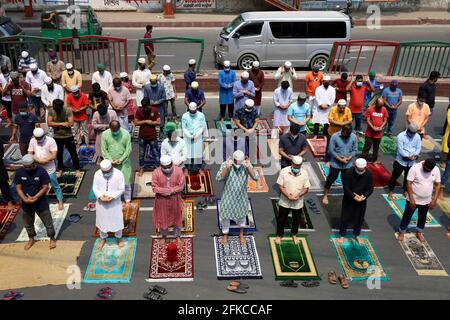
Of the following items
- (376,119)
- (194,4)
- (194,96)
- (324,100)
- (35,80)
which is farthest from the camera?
(194,4)

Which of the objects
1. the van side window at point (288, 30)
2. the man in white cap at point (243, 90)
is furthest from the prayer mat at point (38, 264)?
the van side window at point (288, 30)

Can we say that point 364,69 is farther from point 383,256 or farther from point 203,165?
point 383,256

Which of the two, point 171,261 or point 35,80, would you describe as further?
point 35,80

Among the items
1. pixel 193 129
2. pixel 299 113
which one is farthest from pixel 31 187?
pixel 299 113

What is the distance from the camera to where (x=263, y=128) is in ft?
39.9

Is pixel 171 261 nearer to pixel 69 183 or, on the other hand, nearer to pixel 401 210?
pixel 69 183

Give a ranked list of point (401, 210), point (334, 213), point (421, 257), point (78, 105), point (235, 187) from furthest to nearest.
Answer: point (78, 105), point (401, 210), point (334, 213), point (421, 257), point (235, 187)

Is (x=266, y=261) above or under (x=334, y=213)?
under

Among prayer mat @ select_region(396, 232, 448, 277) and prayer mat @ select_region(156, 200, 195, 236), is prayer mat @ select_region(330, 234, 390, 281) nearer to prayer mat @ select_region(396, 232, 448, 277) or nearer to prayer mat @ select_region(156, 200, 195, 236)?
prayer mat @ select_region(396, 232, 448, 277)

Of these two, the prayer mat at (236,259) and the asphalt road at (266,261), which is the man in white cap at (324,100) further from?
the prayer mat at (236,259)

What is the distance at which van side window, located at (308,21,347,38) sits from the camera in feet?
51.8

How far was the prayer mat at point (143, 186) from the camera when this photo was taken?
9141mm

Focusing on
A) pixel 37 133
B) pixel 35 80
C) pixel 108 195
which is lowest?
Answer: pixel 108 195

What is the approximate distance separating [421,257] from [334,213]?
1.74 meters
